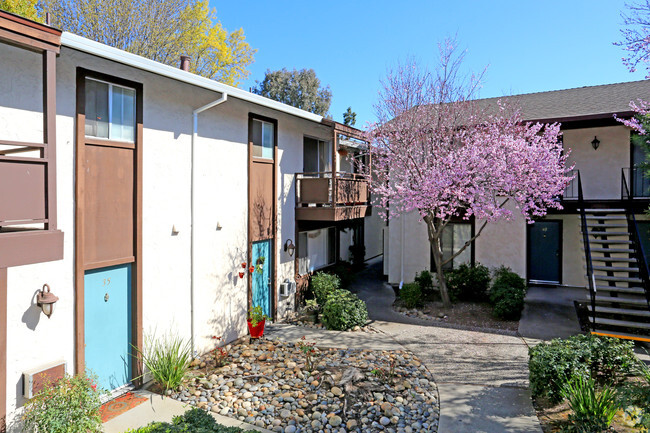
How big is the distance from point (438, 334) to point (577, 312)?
421 centimetres

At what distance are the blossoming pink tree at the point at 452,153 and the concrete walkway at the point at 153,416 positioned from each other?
6983mm

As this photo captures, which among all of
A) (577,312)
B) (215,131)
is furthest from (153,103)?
(577,312)

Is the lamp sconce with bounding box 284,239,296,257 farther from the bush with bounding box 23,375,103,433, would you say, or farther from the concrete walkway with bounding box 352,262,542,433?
the bush with bounding box 23,375,103,433

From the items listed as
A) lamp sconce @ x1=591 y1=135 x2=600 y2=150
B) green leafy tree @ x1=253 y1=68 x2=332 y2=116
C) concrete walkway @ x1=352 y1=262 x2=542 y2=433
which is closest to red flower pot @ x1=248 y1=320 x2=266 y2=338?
concrete walkway @ x1=352 y1=262 x2=542 y2=433

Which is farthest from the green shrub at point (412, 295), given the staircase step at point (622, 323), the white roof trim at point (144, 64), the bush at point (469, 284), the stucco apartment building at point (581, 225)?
the white roof trim at point (144, 64)

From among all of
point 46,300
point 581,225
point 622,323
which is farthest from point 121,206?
point 581,225

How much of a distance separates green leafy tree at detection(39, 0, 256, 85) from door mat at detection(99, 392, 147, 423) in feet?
56.7

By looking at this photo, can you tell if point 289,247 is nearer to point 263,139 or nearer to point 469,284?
point 263,139

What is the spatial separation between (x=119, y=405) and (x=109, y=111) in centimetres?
459

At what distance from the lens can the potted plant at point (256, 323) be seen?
8734 mm

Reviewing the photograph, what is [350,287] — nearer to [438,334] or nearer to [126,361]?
[438,334]

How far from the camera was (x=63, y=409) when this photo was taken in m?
4.84

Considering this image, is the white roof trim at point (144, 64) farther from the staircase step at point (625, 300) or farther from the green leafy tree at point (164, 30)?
the green leafy tree at point (164, 30)

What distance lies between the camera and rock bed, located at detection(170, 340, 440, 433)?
552cm
